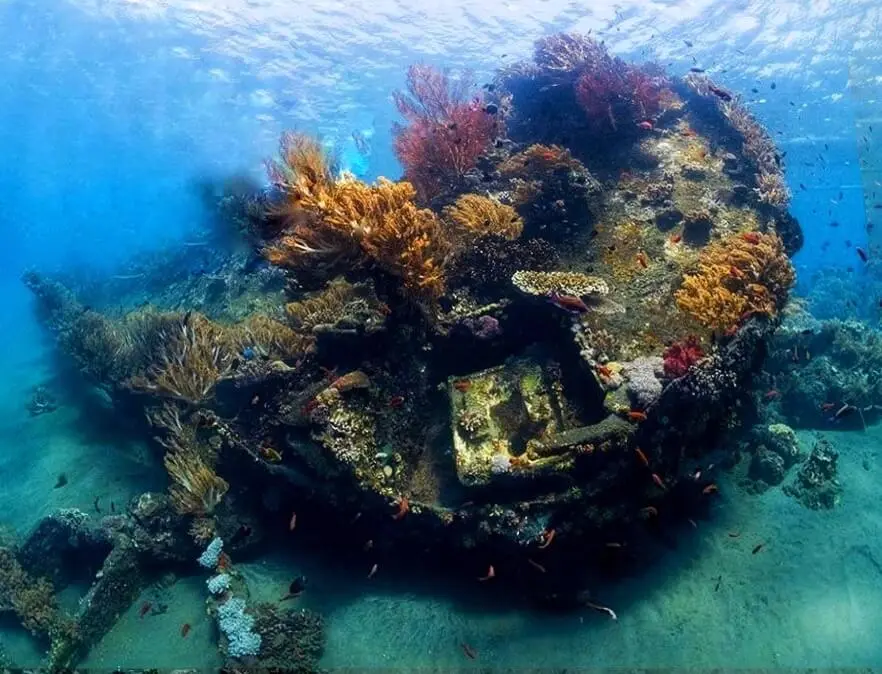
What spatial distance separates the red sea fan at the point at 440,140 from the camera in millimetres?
11328

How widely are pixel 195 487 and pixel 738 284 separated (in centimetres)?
885

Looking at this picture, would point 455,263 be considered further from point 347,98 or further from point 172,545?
point 347,98

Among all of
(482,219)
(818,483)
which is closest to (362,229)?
(482,219)

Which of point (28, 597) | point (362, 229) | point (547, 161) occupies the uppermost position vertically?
point (547, 161)

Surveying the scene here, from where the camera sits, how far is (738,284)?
7836 mm

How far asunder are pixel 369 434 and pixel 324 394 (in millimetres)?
807

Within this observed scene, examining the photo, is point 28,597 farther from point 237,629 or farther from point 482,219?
point 482,219

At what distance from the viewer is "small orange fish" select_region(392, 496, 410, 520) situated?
21.7 ft

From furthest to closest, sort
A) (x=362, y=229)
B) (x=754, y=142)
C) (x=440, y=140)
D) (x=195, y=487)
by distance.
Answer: (x=754, y=142)
(x=440, y=140)
(x=195, y=487)
(x=362, y=229)

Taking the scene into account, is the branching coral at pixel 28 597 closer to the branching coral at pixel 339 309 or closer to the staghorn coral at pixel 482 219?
the branching coral at pixel 339 309

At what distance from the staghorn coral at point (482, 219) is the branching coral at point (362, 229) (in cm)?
127

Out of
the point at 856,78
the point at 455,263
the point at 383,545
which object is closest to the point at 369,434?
the point at 383,545

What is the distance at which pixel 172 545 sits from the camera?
875 centimetres

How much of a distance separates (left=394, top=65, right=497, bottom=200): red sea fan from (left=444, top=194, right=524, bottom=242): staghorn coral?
219 centimetres
